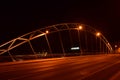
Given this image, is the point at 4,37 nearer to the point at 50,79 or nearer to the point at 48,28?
the point at 48,28

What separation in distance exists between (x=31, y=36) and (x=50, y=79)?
22126 millimetres

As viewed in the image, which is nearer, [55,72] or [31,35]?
[55,72]

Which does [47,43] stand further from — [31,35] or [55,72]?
[55,72]

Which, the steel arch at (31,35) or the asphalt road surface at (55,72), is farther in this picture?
the steel arch at (31,35)

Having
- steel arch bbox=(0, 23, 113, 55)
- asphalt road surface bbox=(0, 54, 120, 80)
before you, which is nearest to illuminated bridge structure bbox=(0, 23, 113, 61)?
steel arch bbox=(0, 23, 113, 55)

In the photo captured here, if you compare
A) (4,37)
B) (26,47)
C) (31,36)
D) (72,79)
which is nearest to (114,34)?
Result: (4,37)

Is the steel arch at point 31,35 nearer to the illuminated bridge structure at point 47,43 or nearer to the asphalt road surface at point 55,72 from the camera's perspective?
the illuminated bridge structure at point 47,43

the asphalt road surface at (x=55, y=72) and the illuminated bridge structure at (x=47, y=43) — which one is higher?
the illuminated bridge structure at (x=47, y=43)

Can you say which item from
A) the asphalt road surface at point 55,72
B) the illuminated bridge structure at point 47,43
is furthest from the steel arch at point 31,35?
the asphalt road surface at point 55,72

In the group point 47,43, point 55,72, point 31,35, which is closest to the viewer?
point 55,72

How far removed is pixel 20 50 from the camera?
44.0 metres

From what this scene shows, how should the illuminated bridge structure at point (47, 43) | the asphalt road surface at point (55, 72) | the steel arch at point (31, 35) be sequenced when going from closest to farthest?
the asphalt road surface at point (55, 72), the steel arch at point (31, 35), the illuminated bridge structure at point (47, 43)

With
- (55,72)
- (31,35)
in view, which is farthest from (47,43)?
(55,72)

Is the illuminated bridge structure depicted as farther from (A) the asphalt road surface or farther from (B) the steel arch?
(A) the asphalt road surface
